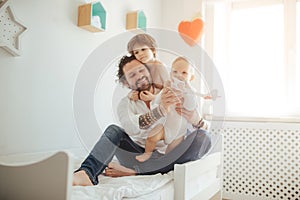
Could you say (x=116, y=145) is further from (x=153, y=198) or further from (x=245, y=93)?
(x=245, y=93)

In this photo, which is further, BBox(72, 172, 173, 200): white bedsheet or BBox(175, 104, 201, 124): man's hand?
BBox(175, 104, 201, 124): man's hand

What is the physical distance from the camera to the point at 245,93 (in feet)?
6.82

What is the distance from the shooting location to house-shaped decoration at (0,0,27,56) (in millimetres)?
1044

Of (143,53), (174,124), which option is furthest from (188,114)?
→ (143,53)

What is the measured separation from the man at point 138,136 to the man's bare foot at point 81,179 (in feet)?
0.37

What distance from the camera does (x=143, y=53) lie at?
1194 millimetres

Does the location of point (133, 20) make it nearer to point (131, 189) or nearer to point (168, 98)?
point (168, 98)

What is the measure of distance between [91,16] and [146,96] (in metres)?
0.54

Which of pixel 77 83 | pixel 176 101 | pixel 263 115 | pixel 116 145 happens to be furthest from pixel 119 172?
pixel 263 115

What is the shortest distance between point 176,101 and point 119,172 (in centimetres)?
38

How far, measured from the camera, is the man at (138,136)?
1144 millimetres

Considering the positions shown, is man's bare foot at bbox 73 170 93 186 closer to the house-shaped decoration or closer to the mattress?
the mattress

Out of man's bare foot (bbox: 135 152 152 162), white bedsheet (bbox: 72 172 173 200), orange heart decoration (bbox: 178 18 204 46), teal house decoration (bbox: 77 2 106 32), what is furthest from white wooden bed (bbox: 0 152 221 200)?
teal house decoration (bbox: 77 2 106 32)

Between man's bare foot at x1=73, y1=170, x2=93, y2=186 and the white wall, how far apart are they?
1.10 ft
